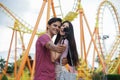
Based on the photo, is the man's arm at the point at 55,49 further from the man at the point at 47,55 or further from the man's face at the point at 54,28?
the man's face at the point at 54,28

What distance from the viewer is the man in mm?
2578

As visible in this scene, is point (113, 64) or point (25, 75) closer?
point (25, 75)

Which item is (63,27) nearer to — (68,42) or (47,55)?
(68,42)

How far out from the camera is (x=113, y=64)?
21.8m

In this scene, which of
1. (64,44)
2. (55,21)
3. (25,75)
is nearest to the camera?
(64,44)

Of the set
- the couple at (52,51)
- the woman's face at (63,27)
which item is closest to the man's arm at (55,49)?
the couple at (52,51)

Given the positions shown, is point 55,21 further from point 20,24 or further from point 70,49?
point 20,24

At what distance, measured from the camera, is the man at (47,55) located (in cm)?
258

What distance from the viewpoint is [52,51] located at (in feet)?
8.36

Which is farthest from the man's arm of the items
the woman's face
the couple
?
the woman's face

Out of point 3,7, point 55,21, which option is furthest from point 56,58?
point 3,7

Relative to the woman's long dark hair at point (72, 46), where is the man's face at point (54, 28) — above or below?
above

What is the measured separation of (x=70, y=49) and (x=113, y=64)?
64.1 ft

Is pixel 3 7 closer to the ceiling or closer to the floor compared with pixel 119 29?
closer to the ceiling
